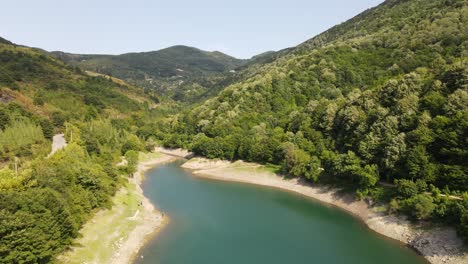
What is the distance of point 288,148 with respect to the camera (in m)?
93.8

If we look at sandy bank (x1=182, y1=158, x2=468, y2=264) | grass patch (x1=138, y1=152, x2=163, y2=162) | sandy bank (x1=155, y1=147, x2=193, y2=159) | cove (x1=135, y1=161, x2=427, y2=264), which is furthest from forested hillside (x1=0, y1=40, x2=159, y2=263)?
sandy bank (x1=182, y1=158, x2=468, y2=264)

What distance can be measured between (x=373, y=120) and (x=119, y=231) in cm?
5619

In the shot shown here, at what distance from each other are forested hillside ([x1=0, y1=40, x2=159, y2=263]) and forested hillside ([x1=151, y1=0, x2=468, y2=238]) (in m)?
29.0

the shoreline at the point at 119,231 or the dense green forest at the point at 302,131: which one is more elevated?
the dense green forest at the point at 302,131

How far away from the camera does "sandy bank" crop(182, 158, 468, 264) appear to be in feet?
163

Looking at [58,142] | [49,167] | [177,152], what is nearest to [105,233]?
[49,167]

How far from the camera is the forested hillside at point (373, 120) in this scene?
62312mm

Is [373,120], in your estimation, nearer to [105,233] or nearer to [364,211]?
[364,211]

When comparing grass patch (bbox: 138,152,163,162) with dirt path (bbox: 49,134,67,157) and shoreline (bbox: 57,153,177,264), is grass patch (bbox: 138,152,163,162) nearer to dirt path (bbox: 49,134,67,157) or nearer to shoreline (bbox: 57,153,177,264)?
dirt path (bbox: 49,134,67,157)

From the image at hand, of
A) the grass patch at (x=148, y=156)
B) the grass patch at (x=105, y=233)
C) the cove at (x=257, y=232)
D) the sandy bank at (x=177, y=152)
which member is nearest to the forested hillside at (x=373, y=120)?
the sandy bank at (x=177, y=152)

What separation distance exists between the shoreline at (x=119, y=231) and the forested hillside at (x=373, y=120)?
3695cm

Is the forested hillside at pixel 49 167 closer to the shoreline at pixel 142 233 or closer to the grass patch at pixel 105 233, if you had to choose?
the grass patch at pixel 105 233

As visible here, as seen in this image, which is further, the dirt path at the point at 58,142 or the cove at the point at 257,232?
the dirt path at the point at 58,142

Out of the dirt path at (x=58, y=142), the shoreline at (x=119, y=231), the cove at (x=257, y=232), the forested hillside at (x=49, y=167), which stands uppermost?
the forested hillside at (x=49, y=167)
